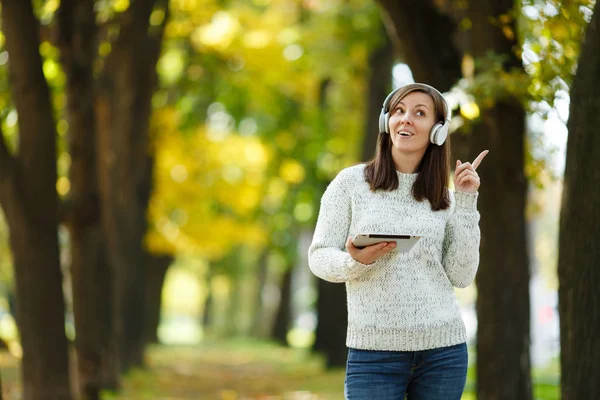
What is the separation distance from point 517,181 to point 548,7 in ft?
5.46

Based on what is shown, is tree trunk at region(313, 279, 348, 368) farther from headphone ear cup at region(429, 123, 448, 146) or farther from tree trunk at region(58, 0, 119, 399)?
headphone ear cup at region(429, 123, 448, 146)

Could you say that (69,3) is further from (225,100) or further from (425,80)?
(225,100)

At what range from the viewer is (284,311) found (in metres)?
32.0

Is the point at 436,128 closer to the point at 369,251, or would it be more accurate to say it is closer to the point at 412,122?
the point at 412,122

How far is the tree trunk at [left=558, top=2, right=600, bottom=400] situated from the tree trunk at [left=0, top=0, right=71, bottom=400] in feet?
18.5

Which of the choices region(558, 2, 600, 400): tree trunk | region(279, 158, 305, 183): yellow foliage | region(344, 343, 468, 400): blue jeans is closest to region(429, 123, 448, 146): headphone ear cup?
region(344, 343, 468, 400): blue jeans

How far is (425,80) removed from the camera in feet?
31.5

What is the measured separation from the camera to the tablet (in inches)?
150

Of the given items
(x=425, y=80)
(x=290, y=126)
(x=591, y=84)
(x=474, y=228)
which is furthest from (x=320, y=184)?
(x=474, y=228)

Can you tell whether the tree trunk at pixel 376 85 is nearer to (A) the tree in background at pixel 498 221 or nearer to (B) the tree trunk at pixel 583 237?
(A) the tree in background at pixel 498 221

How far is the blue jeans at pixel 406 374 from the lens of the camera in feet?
13.5

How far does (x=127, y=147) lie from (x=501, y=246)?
827cm

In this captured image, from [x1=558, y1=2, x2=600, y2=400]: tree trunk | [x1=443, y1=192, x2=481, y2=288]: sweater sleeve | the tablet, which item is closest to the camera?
the tablet

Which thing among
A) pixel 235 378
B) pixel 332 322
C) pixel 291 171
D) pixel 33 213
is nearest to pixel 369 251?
pixel 33 213
